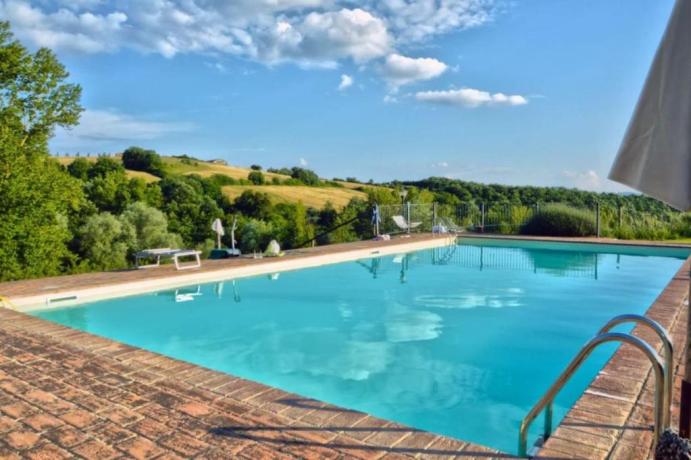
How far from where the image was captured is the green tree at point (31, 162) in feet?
35.3

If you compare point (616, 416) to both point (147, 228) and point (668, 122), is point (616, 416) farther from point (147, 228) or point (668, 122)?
point (147, 228)

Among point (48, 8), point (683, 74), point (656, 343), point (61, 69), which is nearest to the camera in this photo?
point (683, 74)

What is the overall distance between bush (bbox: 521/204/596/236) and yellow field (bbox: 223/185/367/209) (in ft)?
54.1

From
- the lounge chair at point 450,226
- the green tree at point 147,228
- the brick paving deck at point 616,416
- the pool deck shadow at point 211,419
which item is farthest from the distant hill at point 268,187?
the brick paving deck at point 616,416

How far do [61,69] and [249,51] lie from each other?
528 centimetres

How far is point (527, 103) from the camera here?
16219 millimetres

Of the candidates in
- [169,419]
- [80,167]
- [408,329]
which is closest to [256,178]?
[80,167]

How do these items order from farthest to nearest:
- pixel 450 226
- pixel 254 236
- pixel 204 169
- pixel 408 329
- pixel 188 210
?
pixel 204 169, pixel 188 210, pixel 254 236, pixel 450 226, pixel 408 329

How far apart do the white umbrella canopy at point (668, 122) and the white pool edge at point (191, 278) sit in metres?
7.65

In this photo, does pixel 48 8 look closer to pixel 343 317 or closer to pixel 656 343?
pixel 343 317

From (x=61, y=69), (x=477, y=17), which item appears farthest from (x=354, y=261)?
(x=61, y=69)

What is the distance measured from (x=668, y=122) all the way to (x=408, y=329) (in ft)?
17.9

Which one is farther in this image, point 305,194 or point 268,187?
point 268,187

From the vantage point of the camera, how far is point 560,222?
16.0m
